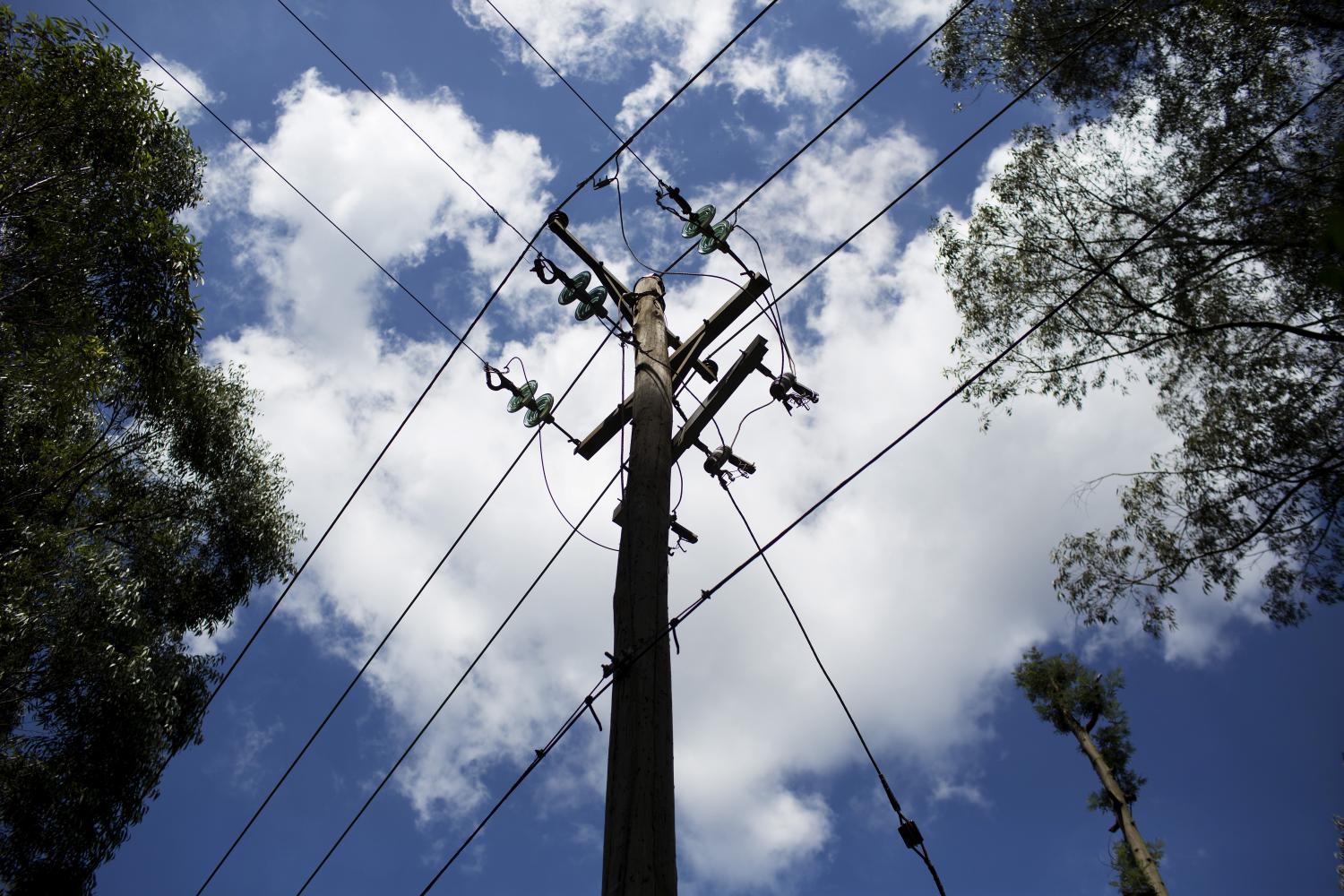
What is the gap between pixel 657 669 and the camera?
388cm

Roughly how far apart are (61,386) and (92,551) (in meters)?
3.49

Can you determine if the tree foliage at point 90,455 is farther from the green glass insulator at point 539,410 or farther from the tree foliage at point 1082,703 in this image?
the tree foliage at point 1082,703

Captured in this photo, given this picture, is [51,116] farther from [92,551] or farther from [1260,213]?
[1260,213]

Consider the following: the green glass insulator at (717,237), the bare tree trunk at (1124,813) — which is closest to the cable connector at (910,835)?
the green glass insulator at (717,237)

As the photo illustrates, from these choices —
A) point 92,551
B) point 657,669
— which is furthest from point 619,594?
point 92,551

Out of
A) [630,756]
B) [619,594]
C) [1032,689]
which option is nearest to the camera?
[630,756]

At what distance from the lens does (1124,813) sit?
44.9 feet

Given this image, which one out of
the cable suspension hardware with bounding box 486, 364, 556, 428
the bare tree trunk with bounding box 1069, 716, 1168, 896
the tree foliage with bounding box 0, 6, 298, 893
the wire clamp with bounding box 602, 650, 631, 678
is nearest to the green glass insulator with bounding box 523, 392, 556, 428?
the cable suspension hardware with bounding box 486, 364, 556, 428

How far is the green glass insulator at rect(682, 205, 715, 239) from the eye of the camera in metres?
7.07

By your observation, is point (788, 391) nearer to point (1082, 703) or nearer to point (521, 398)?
point (521, 398)

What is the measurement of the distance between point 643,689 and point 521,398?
4641mm

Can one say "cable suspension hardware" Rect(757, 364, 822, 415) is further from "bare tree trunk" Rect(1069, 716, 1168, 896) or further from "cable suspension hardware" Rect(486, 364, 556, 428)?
"bare tree trunk" Rect(1069, 716, 1168, 896)

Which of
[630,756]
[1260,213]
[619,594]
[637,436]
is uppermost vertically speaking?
[1260,213]

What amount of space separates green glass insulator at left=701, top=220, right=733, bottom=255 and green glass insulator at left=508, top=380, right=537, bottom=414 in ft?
7.08
